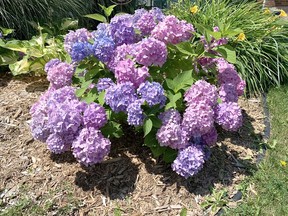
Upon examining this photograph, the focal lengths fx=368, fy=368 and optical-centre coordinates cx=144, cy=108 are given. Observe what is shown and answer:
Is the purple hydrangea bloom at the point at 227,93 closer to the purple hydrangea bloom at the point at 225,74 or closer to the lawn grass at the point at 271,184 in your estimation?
the purple hydrangea bloom at the point at 225,74

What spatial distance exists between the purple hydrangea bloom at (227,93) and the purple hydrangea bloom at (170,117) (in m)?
0.44

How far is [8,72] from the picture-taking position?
3523mm

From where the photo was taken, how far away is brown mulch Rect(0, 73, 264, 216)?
2199mm

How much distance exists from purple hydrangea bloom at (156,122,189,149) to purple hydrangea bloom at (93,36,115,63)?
56 cm

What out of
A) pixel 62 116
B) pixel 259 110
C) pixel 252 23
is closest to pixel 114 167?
pixel 62 116

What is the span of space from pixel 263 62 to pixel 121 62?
216 centimetres

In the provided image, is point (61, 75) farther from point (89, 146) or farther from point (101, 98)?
point (89, 146)

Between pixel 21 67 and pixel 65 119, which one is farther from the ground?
pixel 65 119

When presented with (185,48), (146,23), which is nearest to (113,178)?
(185,48)

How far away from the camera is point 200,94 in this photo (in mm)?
2205

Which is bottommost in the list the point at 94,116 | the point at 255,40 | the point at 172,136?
the point at 255,40

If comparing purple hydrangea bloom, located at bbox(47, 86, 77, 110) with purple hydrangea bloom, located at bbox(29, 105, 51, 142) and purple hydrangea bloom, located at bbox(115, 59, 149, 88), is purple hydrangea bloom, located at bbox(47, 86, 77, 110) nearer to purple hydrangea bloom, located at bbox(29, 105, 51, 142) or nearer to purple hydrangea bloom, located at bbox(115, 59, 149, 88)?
purple hydrangea bloom, located at bbox(29, 105, 51, 142)

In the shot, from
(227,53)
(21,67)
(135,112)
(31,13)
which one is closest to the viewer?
(135,112)

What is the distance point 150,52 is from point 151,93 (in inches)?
10.1
